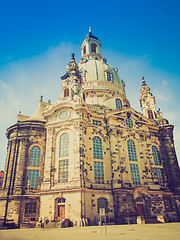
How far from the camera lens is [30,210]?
27.3m

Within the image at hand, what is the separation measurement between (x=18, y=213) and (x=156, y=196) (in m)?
19.9

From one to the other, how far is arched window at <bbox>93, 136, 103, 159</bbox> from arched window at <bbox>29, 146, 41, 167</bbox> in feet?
29.6

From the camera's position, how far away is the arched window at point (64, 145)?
2898cm

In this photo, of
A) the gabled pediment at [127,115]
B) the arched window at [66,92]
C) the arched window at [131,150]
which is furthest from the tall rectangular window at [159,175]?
the arched window at [66,92]

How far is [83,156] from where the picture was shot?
27312 mm

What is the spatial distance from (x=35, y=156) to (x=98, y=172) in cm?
1043

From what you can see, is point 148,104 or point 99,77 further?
point 99,77

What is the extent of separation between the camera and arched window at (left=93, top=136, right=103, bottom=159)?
29.8 meters

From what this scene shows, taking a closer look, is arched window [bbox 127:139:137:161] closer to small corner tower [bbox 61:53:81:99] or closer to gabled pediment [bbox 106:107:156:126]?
gabled pediment [bbox 106:107:156:126]

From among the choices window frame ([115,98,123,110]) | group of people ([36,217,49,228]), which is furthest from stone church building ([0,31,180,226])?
group of people ([36,217,49,228])

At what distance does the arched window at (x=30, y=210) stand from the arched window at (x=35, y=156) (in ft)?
18.5

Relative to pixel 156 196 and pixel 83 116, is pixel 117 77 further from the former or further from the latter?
pixel 156 196

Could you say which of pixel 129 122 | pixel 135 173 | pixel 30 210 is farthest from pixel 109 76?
pixel 30 210

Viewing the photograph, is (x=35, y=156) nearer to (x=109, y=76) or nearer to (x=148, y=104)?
(x=109, y=76)
